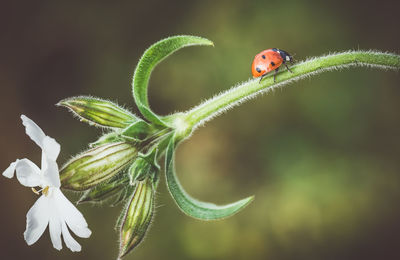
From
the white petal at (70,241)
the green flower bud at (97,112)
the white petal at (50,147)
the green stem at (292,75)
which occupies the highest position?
the green stem at (292,75)

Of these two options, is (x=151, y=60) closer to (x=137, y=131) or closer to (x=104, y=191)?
(x=137, y=131)

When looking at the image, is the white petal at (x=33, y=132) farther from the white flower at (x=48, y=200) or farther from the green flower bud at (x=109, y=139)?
the green flower bud at (x=109, y=139)

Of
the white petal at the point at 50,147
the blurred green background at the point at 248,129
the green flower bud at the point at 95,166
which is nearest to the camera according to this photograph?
the white petal at the point at 50,147

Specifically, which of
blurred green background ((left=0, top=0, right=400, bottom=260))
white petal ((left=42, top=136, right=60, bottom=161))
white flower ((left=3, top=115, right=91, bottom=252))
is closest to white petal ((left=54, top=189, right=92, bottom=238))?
white flower ((left=3, top=115, right=91, bottom=252))

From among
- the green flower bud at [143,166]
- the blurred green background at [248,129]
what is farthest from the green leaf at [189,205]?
the blurred green background at [248,129]

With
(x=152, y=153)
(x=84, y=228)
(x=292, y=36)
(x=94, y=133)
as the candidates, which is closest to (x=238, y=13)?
(x=292, y=36)

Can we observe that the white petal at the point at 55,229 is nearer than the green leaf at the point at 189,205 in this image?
Yes

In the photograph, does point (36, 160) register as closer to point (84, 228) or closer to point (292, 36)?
point (292, 36)

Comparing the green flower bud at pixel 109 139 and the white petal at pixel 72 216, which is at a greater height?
the green flower bud at pixel 109 139

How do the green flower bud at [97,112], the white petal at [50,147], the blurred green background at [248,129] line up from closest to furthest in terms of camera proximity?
the white petal at [50,147] < the green flower bud at [97,112] < the blurred green background at [248,129]
